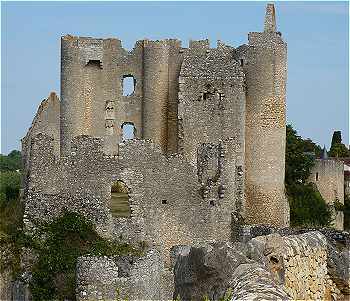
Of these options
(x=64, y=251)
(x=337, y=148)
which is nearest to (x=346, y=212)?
(x=64, y=251)

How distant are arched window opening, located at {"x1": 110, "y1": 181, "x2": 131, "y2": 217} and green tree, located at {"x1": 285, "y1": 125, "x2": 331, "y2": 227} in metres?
5.94

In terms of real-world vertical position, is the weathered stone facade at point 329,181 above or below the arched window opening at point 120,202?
above

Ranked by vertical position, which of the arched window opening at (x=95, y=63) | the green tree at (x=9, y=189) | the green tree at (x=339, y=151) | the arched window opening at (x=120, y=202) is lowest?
the arched window opening at (x=120, y=202)

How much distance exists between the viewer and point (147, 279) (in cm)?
1980

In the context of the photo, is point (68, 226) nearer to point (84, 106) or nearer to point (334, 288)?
point (84, 106)

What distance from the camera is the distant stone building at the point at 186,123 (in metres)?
25.7

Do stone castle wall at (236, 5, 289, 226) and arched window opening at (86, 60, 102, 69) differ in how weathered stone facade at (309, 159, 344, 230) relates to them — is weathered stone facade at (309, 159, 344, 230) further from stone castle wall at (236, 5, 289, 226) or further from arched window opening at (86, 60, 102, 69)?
arched window opening at (86, 60, 102, 69)

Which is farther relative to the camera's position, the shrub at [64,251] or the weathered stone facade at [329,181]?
the weathered stone facade at [329,181]

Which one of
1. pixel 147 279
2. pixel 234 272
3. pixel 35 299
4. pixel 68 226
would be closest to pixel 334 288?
pixel 234 272

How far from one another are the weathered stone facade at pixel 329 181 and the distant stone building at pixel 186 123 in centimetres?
1087

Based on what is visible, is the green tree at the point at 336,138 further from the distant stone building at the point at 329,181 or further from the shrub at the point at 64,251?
the shrub at the point at 64,251

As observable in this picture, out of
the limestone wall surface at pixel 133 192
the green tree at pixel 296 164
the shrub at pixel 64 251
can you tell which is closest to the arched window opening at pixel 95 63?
the limestone wall surface at pixel 133 192

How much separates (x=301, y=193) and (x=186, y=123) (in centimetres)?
927

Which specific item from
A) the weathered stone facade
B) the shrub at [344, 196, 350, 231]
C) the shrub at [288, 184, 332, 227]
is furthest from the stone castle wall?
the shrub at [344, 196, 350, 231]
